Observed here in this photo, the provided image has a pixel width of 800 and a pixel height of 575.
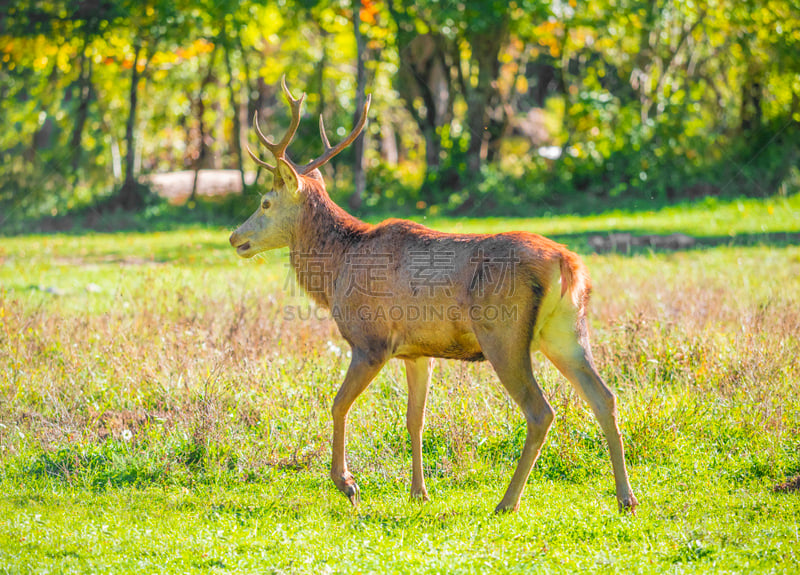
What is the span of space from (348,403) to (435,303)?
3.28 ft

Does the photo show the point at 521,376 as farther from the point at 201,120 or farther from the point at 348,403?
the point at 201,120

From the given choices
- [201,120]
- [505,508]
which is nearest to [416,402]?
[505,508]

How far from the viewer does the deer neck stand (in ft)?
21.7

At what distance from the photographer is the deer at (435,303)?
18.2 ft

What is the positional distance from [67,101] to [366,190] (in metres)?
10.4

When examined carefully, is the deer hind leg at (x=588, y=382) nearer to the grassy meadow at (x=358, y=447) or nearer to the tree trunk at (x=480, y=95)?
the grassy meadow at (x=358, y=447)

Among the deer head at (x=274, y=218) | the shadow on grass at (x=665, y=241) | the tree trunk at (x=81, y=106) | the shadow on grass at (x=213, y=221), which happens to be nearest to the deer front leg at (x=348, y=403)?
the deer head at (x=274, y=218)

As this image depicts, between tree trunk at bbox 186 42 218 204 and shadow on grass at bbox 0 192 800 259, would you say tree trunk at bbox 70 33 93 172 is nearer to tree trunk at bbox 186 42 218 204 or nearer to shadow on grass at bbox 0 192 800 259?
shadow on grass at bbox 0 192 800 259

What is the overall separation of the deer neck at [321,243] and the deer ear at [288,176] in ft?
0.52

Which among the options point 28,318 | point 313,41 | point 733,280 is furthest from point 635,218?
point 28,318

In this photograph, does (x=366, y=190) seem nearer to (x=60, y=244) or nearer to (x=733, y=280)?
(x=60, y=244)

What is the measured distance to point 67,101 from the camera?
26.0m

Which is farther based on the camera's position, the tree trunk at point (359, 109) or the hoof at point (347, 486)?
the tree trunk at point (359, 109)

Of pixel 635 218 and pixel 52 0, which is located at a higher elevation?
pixel 52 0
